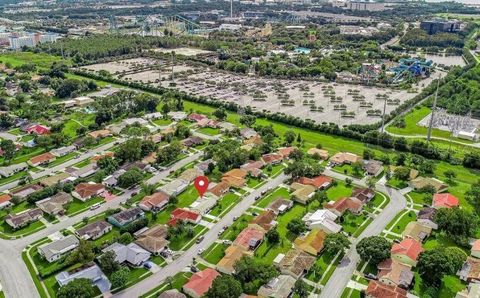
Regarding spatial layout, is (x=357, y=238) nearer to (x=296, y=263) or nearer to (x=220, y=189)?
(x=296, y=263)

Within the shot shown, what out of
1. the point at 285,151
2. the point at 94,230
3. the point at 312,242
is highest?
the point at 285,151

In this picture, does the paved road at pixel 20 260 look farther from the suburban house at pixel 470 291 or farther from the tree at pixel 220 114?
the suburban house at pixel 470 291

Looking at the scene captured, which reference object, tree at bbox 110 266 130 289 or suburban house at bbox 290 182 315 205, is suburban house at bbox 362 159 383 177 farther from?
tree at bbox 110 266 130 289

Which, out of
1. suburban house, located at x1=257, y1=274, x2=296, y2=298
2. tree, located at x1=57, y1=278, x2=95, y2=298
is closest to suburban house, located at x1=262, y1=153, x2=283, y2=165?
suburban house, located at x1=257, y1=274, x2=296, y2=298

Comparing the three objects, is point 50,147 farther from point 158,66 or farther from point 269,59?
point 269,59

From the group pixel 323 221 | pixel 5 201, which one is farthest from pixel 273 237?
pixel 5 201

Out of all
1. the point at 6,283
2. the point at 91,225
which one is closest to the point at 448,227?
the point at 91,225
